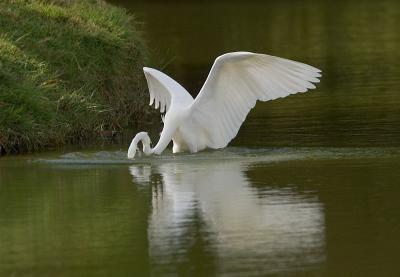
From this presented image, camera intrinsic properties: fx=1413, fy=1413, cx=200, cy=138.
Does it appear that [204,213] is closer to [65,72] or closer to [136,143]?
[136,143]

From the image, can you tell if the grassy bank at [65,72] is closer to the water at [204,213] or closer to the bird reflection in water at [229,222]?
the water at [204,213]

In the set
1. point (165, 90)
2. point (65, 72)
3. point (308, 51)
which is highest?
point (308, 51)

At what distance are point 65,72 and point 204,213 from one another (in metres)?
6.32

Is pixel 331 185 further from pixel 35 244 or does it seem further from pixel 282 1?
pixel 282 1

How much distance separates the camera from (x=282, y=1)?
41.9 metres

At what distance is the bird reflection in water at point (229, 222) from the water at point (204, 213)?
0.04 feet

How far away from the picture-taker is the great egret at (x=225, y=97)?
44.3ft

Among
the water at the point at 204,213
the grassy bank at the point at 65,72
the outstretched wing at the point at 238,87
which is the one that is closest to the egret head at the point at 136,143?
the water at the point at 204,213

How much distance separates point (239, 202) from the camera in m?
11.2

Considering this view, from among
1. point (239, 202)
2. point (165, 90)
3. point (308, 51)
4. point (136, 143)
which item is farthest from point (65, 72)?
point (308, 51)

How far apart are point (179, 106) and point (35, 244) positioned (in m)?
4.42

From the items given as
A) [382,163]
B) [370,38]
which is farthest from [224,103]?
[370,38]

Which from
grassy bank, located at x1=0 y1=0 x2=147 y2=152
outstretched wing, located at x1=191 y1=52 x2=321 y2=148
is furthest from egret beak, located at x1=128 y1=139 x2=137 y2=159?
grassy bank, located at x1=0 y1=0 x2=147 y2=152

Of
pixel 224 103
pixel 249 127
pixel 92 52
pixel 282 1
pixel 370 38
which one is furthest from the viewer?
pixel 282 1
